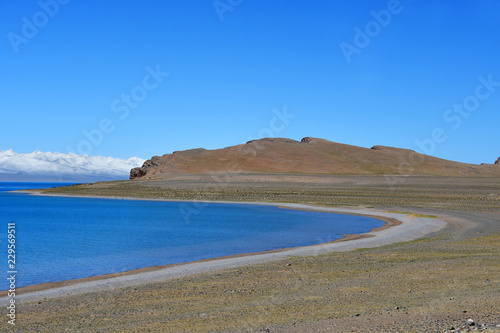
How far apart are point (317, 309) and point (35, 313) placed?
20.5ft

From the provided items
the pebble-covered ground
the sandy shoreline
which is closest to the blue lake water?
the sandy shoreline

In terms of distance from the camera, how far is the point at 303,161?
5241 inches

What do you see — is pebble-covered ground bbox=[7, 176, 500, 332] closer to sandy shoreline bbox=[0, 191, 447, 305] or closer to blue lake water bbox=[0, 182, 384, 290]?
sandy shoreline bbox=[0, 191, 447, 305]

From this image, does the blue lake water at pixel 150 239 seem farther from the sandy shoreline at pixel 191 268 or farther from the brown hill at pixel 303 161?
the brown hill at pixel 303 161

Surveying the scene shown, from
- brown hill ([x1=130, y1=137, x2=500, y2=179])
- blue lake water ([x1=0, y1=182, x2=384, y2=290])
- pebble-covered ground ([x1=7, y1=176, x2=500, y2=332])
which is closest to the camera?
pebble-covered ground ([x1=7, y1=176, x2=500, y2=332])

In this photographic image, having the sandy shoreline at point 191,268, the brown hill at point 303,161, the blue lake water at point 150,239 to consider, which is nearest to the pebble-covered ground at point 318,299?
the sandy shoreline at point 191,268

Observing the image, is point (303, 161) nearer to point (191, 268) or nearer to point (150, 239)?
point (150, 239)

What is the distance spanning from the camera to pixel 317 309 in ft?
33.4

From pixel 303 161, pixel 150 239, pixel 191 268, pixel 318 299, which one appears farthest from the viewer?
pixel 303 161

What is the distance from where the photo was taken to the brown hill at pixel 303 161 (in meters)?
124

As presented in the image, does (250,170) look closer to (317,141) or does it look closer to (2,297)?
(317,141)

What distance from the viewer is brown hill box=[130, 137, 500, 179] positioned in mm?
124250

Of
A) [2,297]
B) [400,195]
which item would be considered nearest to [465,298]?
[2,297]

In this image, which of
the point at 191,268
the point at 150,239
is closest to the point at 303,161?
the point at 150,239
